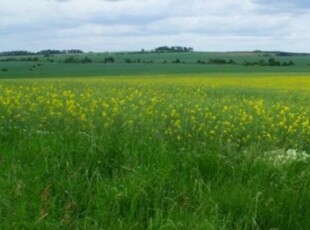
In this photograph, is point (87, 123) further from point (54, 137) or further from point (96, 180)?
point (96, 180)

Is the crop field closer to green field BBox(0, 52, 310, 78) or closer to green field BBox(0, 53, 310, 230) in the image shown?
green field BBox(0, 53, 310, 230)

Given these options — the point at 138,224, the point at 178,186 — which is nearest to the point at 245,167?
the point at 178,186

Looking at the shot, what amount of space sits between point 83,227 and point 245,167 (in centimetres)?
256

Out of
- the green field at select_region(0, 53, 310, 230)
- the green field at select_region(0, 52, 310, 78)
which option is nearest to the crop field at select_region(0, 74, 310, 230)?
the green field at select_region(0, 53, 310, 230)

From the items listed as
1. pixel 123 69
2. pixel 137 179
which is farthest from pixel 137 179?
pixel 123 69

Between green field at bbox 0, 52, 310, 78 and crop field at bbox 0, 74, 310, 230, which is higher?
crop field at bbox 0, 74, 310, 230

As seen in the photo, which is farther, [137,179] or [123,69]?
[123,69]

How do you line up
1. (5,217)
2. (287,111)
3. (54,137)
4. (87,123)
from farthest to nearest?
1. (287,111)
2. (87,123)
3. (54,137)
4. (5,217)

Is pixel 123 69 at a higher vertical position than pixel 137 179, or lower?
lower

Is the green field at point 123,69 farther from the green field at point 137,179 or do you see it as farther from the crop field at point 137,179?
the crop field at point 137,179

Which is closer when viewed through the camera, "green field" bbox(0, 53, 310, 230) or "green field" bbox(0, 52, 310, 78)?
"green field" bbox(0, 53, 310, 230)

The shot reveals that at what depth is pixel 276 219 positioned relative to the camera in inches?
245


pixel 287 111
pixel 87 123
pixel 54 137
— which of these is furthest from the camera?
pixel 287 111

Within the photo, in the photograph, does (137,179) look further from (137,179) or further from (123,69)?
(123,69)
